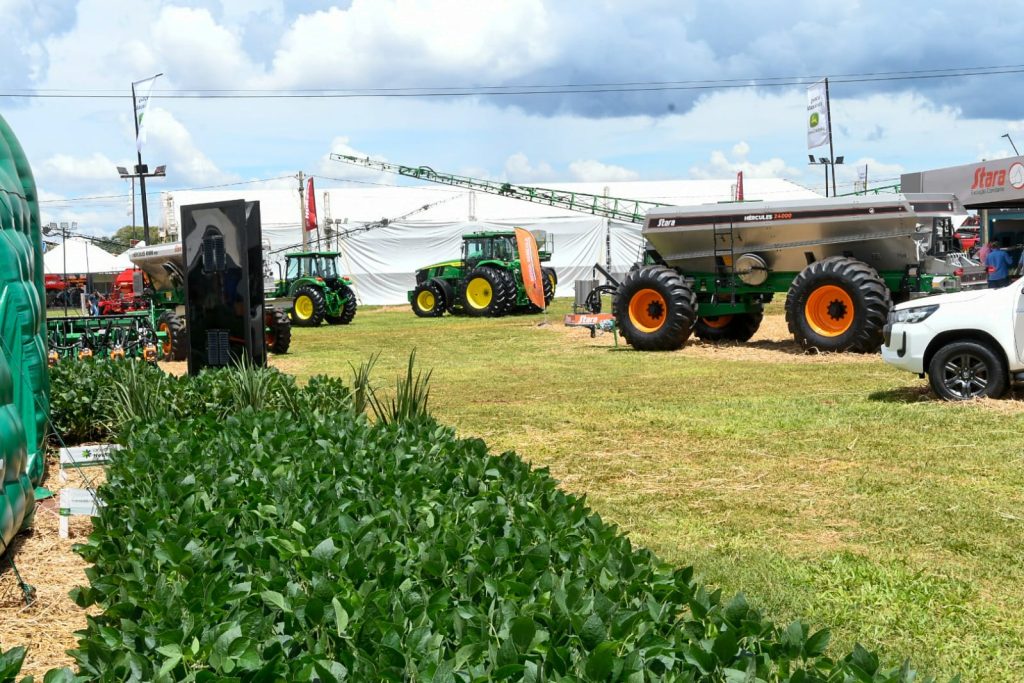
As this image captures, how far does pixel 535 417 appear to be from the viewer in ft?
32.5

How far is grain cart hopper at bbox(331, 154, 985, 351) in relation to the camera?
1428cm

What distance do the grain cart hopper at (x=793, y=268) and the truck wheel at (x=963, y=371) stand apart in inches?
165

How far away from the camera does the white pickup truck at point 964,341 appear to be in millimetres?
9367

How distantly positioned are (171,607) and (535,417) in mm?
7449

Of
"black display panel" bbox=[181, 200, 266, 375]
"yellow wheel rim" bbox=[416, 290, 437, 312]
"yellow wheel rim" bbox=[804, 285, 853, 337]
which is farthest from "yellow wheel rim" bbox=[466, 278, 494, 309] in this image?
"black display panel" bbox=[181, 200, 266, 375]

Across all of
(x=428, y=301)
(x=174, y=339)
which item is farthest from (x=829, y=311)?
(x=428, y=301)

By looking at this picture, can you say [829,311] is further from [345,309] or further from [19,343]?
[345,309]

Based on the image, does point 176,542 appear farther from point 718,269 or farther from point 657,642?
point 718,269

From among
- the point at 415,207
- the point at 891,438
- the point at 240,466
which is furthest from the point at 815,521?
the point at 415,207

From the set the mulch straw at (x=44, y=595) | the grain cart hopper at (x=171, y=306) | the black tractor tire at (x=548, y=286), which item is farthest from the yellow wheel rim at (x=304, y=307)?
the mulch straw at (x=44, y=595)

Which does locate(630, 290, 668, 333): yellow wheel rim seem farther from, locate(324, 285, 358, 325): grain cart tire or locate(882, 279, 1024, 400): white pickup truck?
locate(324, 285, 358, 325): grain cart tire

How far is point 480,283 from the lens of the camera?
27.5 metres

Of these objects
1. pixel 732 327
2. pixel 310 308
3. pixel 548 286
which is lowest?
pixel 732 327

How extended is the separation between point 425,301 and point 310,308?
375 centimetres
